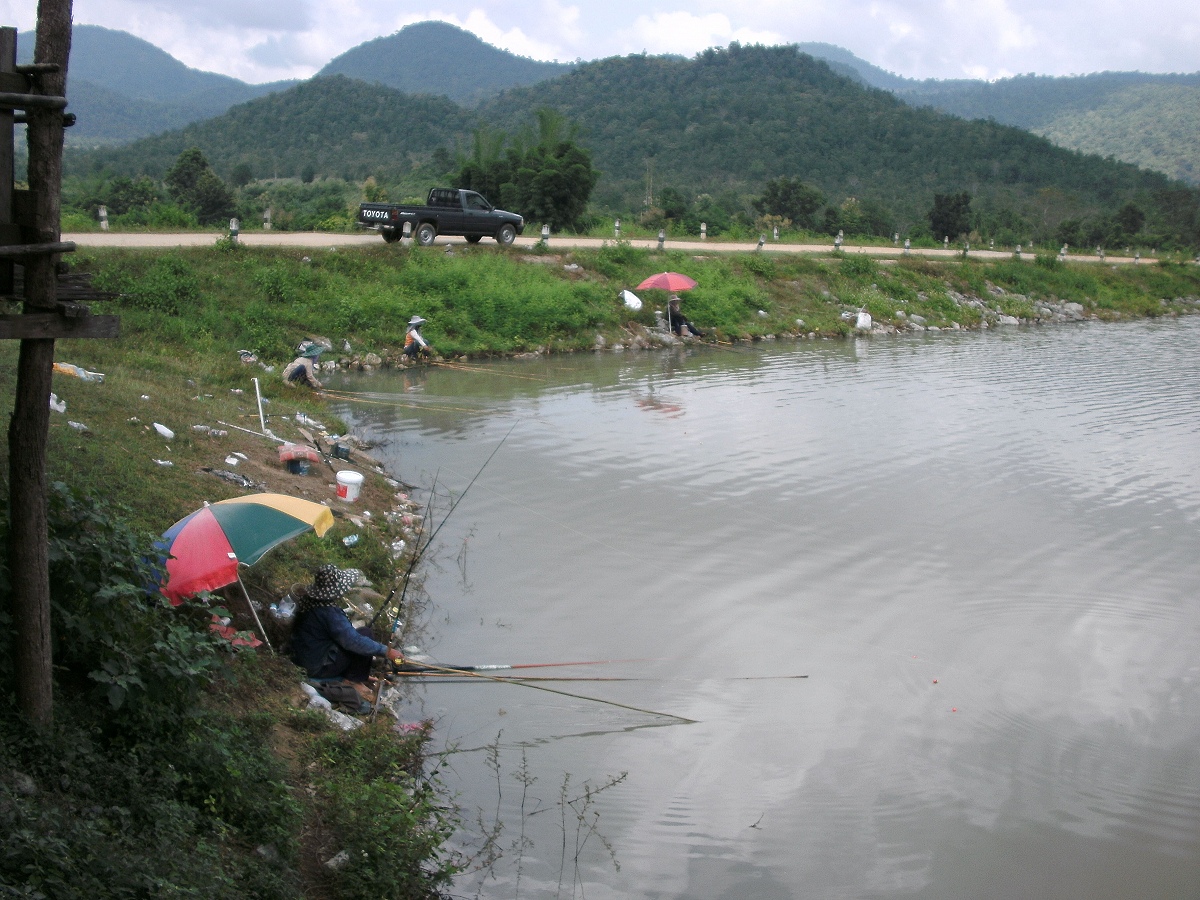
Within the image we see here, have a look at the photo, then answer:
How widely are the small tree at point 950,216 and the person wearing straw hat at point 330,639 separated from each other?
49.2m

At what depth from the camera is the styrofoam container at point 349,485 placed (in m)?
10.7

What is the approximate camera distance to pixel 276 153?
87.7 metres

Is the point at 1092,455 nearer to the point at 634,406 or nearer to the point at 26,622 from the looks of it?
the point at 634,406

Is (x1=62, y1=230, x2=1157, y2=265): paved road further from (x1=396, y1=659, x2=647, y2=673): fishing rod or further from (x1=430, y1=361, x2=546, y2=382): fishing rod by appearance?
(x1=396, y1=659, x2=647, y2=673): fishing rod

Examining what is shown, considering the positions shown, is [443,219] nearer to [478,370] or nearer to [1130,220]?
[478,370]

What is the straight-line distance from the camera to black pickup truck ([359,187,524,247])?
84.8 ft

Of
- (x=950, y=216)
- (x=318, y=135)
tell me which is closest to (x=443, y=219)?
(x=950, y=216)

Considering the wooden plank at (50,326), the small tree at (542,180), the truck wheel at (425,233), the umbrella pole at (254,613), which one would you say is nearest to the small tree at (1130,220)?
the small tree at (542,180)

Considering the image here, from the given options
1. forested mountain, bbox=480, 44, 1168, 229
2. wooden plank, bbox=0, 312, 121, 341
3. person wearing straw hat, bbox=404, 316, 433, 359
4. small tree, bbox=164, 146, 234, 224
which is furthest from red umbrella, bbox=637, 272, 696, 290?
forested mountain, bbox=480, 44, 1168, 229

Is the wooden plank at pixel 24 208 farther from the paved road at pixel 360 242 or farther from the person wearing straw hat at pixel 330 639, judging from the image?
the paved road at pixel 360 242

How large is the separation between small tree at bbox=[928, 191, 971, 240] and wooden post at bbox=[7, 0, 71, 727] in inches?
2025

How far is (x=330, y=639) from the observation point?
7359mm

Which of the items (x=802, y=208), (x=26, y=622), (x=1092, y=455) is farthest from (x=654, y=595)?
(x=802, y=208)

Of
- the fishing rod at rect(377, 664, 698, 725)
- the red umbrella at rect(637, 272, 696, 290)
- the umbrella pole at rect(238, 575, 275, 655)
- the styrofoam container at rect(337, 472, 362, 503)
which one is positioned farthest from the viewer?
the red umbrella at rect(637, 272, 696, 290)
